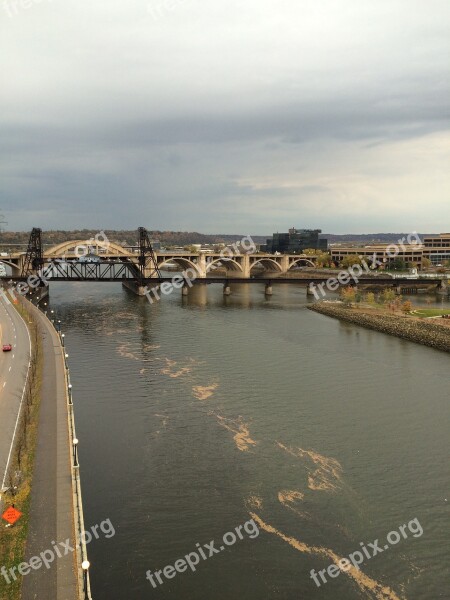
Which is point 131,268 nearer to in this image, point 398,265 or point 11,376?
point 11,376

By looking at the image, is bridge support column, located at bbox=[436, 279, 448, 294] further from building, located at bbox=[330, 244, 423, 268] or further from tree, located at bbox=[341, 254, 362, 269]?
building, located at bbox=[330, 244, 423, 268]

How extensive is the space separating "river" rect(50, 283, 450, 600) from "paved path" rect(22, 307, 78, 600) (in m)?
2.12

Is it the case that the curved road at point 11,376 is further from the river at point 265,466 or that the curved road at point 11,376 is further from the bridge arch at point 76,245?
the bridge arch at point 76,245

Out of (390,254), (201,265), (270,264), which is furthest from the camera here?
(390,254)

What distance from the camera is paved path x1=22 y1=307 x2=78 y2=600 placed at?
582 inches

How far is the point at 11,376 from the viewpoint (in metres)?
34.7

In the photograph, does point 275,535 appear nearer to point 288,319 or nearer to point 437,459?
point 437,459

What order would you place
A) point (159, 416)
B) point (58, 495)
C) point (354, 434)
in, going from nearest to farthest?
point (58, 495), point (354, 434), point (159, 416)

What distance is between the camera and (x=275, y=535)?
20.0 meters

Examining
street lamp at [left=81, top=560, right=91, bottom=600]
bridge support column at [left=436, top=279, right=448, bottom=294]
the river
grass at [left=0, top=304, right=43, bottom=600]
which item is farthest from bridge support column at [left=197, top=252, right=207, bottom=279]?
street lamp at [left=81, top=560, right=91, bottom=600]

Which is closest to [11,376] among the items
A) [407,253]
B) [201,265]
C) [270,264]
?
[201,265]

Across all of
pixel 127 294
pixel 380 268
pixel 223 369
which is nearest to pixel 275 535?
pixel 223 369

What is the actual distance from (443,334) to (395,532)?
39.7 m

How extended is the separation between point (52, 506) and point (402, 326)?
53.2 m
